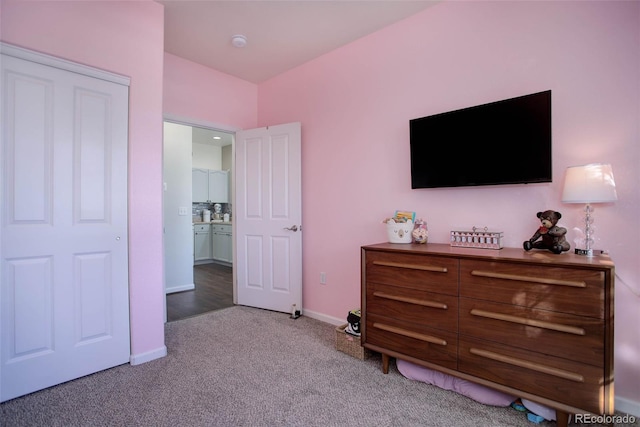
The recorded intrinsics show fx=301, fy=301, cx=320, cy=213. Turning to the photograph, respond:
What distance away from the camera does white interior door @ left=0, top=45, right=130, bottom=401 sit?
5.93 ft

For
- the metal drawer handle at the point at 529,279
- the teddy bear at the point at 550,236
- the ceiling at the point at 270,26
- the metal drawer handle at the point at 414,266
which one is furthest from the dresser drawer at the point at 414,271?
the ceiling at the point at 270,26

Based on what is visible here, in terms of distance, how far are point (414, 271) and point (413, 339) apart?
0.44 m

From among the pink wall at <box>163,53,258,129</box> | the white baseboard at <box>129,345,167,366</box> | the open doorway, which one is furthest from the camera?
the open doorway

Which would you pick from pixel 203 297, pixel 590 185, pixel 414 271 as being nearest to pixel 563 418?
pixel 414 271

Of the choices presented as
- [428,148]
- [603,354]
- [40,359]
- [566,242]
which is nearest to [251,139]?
[428,148]

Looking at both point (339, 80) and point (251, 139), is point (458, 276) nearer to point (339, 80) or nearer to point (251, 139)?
point (339, 80)

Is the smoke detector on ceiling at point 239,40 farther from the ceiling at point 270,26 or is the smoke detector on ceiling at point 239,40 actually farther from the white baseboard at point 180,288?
the white baseboard at point 180,288

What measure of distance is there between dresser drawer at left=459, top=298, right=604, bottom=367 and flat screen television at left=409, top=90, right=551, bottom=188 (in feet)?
2.69

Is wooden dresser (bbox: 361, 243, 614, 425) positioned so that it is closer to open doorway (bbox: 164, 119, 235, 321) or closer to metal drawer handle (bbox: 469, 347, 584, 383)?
metal drawer handle (bbox: 469, 347, 584, 383)

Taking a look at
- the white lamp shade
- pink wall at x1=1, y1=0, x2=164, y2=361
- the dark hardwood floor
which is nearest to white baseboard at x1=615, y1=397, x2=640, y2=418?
the white lamp shade

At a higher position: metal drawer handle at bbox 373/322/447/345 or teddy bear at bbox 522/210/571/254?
teddy bear at bbox 522/210/571/254

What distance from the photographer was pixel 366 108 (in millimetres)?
2795

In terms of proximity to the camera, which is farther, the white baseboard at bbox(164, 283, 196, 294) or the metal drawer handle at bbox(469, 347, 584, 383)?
the white baseboard at bbox(164, 283, 196, 294)

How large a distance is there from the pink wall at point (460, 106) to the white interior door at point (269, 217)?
14cm
